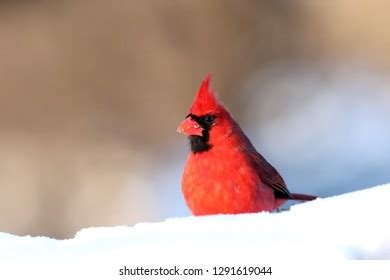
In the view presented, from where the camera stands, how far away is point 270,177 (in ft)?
3.66

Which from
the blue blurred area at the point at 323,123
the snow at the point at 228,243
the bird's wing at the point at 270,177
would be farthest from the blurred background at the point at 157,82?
the snow at the point at 228,243

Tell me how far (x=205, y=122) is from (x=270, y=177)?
127 mm

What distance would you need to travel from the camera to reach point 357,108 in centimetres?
315

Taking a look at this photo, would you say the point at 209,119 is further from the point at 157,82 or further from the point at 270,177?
the point at 157,82

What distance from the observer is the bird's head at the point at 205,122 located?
111 cm

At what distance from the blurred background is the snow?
92.5 inches

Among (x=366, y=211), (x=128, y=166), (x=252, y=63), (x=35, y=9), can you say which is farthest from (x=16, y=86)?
(x=366, y=211)

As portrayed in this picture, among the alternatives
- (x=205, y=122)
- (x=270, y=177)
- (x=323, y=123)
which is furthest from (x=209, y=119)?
(x=323, y=123)

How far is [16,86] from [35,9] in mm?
356

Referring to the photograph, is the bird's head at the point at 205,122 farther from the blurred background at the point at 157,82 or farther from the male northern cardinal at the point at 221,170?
the blurred background at the point at 157,82

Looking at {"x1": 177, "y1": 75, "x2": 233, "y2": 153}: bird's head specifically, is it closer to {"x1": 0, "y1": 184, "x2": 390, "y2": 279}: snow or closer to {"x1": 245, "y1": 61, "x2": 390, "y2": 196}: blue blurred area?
{"x1": 0, "y1": 184, "x2": 390, "y2": 279}: snow

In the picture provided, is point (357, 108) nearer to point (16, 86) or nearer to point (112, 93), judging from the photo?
point (112, 93)

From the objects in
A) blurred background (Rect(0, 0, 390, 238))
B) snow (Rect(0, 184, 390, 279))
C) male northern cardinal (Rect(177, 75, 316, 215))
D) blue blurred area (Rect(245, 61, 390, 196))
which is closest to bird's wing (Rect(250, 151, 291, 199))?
male northern cardinal (Rect(177, 75, 316, 215))

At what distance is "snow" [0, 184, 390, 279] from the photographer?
1.65 ft
